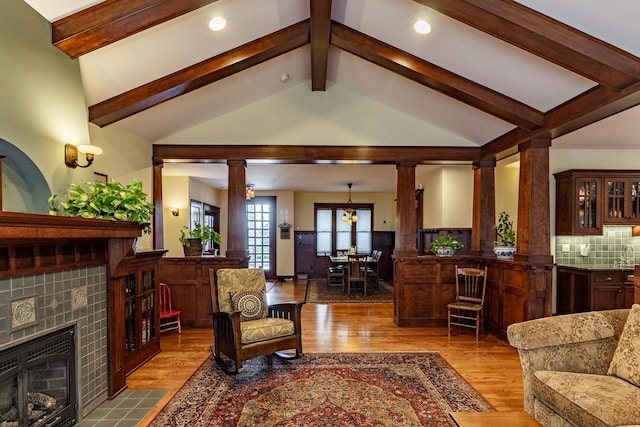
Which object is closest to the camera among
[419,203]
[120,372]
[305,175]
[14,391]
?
[14,391]

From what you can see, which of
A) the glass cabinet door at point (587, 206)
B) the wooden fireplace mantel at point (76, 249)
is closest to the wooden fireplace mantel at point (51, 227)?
the wooden fireplace mantel at point (76, 249)

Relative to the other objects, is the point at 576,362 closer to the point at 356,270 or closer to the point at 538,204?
the point at 538,204

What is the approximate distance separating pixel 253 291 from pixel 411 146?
3.05 m

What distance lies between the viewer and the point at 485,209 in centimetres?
523

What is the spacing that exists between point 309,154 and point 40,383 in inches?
150

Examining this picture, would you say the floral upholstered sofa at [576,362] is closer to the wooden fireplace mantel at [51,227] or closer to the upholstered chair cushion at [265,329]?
the upholstered chair cushion at [265,329]

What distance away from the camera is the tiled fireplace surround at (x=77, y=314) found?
209cm

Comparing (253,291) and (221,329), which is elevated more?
(253,291)

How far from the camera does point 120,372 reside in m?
3.09

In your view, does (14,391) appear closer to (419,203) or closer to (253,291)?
(253,291)

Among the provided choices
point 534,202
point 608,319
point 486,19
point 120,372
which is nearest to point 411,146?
point 534,202

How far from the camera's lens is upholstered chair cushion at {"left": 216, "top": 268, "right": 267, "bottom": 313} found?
3791 mm

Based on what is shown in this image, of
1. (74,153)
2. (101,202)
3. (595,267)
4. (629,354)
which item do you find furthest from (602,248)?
(74,153)

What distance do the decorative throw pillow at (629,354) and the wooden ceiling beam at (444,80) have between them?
7.26ft
